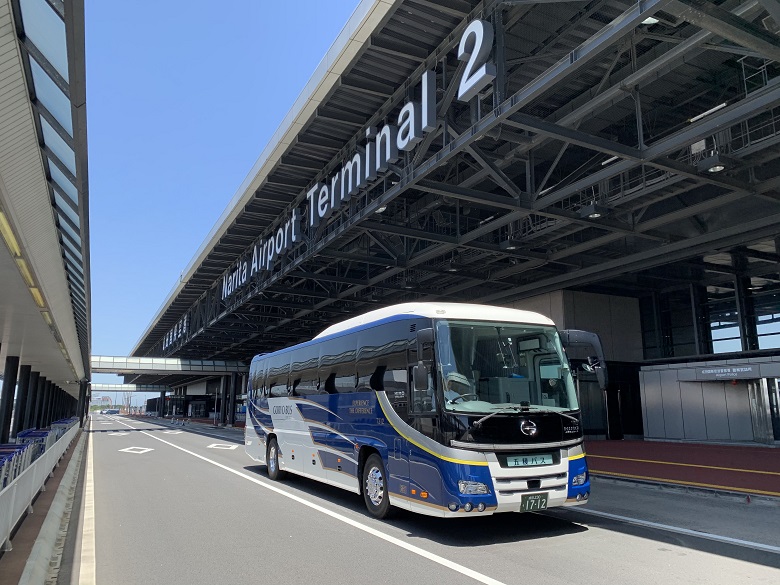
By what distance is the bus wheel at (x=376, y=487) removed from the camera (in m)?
8.75

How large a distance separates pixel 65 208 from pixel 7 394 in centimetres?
2077

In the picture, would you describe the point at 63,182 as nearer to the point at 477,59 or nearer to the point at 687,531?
the point at 477,59

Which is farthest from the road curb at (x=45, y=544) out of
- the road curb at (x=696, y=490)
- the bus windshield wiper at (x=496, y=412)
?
the road curb at (x=696, y=490)

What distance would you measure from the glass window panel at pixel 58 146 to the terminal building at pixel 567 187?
657 centimetres

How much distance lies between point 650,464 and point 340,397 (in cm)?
1041

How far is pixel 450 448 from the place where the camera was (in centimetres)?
733

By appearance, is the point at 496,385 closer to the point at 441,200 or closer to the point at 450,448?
the point at 450,448

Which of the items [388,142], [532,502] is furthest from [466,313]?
[388,142]

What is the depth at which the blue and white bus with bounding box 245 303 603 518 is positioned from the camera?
7320 millimetres

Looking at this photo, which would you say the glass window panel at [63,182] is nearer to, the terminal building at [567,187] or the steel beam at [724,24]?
the terminal building at [567,187]

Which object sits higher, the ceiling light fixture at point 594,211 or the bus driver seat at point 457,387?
the ceiling light fixture at point 594,211

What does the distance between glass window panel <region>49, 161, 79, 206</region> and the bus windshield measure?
590 cm

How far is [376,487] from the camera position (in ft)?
29.9

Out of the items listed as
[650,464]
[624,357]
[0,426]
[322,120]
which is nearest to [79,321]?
[0,426]
